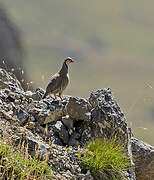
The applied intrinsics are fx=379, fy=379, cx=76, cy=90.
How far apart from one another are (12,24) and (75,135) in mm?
20747

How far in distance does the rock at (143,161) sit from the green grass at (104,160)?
7.03ft

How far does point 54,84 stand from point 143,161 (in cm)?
351

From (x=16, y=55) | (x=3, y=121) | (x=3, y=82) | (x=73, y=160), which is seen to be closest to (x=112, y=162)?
(x=73, y=160)

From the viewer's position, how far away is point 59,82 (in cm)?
1159

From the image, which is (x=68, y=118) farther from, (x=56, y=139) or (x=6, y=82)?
(x=6, y=82)

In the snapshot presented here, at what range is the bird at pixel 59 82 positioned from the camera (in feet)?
37.3

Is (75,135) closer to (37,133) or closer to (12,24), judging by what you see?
(37,133)

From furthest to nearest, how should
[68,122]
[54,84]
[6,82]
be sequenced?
[54,84] < [6,82] < [68,122]

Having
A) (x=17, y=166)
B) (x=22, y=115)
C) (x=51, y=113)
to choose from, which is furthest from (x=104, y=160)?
(x=22, y=115)

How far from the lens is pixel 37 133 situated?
9430 millimetres

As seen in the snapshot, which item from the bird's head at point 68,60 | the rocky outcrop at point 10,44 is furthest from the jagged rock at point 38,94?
the rocky outcrop at point 10,44

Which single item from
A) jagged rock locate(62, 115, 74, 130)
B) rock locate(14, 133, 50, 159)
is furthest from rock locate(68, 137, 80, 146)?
rock locate(14, 133, 50, 159)

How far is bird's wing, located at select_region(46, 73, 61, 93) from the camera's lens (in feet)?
37.2

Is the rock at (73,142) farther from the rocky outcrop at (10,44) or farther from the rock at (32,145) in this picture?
the rocky outcrop at (10,44)
